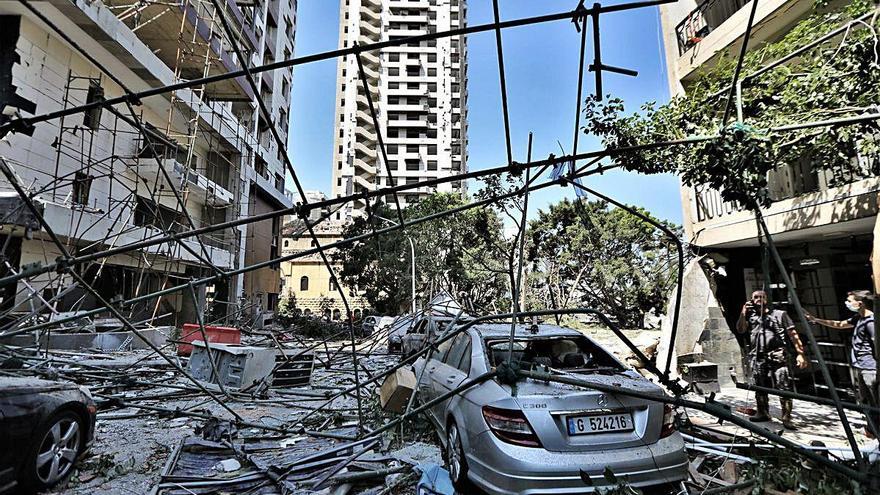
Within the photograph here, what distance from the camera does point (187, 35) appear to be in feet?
57.0

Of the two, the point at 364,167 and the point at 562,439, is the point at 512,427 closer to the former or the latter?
the point at 562,439

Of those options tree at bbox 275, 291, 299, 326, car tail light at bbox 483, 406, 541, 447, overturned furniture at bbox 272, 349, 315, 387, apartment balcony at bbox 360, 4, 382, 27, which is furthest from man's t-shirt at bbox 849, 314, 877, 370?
apartment balcony at bbox 360, 4, 382, 27

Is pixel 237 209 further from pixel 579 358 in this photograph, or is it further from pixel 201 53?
pixel 579 358

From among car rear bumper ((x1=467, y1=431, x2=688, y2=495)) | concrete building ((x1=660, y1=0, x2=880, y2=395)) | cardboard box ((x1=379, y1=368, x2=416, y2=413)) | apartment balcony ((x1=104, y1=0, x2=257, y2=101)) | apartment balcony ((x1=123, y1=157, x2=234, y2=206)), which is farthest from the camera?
apartment balcony ((x1=104, y1=0, x2=257, y2=101))

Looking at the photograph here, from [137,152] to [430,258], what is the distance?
15.4 m

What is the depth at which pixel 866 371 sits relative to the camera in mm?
5105

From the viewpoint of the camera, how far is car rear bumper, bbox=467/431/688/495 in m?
2.93

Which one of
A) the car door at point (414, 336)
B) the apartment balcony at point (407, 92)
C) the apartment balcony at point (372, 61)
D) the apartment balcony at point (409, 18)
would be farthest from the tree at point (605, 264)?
the apartment balcony at point (409, 18)

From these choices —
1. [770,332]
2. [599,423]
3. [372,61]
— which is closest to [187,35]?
[599,423]

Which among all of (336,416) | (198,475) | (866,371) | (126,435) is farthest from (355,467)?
(866,371)

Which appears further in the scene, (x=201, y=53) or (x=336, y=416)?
(x=201, y=53)

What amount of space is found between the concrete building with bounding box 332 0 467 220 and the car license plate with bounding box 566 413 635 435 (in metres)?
50.3

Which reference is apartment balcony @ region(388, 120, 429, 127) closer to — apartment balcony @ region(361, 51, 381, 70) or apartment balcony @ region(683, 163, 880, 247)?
apartment balcony @ region(361, 51, 381, 70)

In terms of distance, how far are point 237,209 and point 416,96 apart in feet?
125
